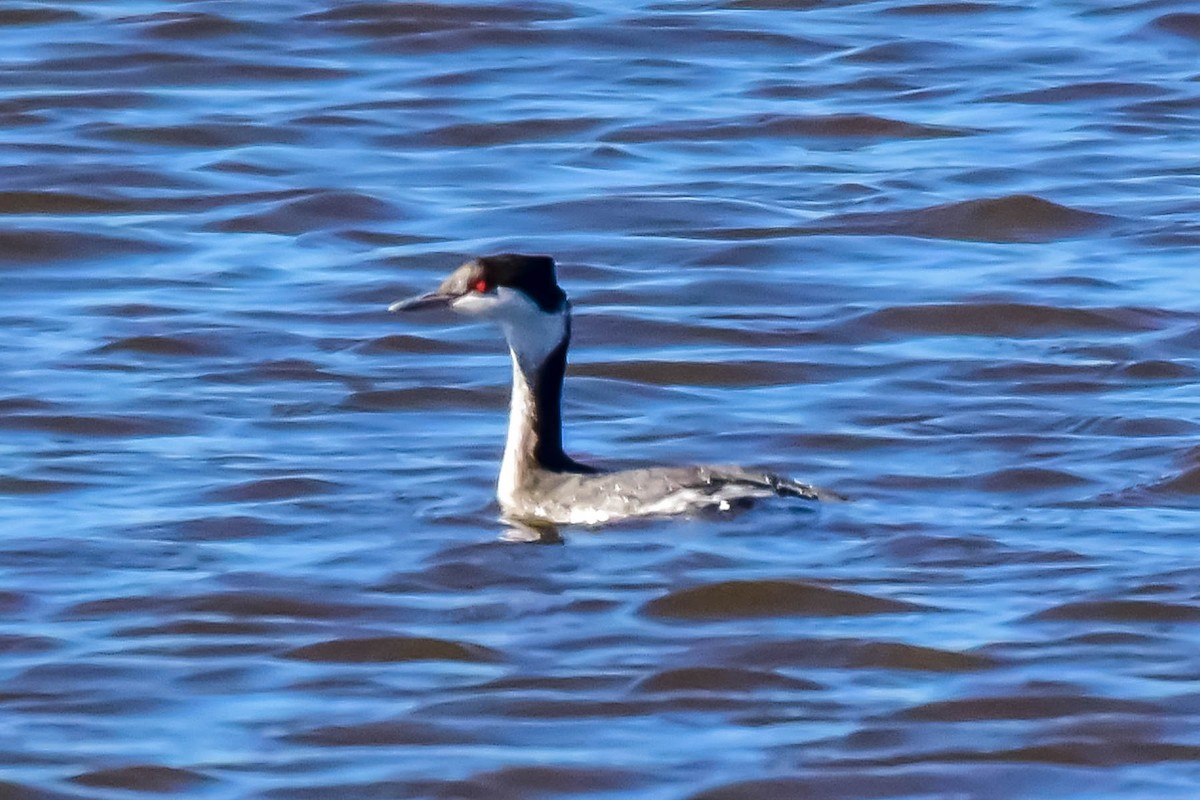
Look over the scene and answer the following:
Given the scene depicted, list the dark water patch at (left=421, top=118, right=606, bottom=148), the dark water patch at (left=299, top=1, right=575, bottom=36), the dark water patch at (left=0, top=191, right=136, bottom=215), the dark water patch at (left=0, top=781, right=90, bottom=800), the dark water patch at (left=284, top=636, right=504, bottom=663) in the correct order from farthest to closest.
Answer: the dark water patch at (left=299, top=1, right=575, bottom=36), the dark water patch at (left=421, top=118, right=606, bottom=148), the dark water patch at (left=0, top=191, right=136, bottom=215), the dark water patch at (left=284, top=636, right=504, bottom=663), the dark water patch at (left=0, top=781, right=90, bottom=800)

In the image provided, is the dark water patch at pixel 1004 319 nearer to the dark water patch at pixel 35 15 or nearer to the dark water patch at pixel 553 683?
the dark water patch at pixel 553 683

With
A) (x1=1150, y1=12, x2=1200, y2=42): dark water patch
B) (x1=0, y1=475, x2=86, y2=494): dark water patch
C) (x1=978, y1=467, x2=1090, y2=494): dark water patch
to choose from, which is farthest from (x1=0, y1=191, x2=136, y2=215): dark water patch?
(x1=1150, y1=12, x2=1200, y2=42): dark water patch

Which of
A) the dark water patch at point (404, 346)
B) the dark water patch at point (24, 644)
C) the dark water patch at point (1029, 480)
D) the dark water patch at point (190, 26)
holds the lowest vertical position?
the dark water patch at point (404, 346)

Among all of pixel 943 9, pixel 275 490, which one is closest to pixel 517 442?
pixel 275 490

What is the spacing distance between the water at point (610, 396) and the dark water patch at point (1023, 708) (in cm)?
2

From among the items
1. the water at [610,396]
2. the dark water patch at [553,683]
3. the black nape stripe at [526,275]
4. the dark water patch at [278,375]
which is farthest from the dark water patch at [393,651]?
the dark water patch at [278,375]

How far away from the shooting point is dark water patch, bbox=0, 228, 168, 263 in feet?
48.5

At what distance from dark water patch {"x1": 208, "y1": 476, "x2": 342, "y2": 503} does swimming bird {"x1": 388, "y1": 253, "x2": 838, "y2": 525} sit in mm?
652

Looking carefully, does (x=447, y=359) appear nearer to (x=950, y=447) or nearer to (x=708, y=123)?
(x=950, y=447)

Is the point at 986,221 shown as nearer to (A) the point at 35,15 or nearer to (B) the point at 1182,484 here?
(B) the point at 1182,484

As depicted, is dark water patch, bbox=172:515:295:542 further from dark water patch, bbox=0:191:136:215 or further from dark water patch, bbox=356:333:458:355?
dark water patch, bbox=0:191:136:215

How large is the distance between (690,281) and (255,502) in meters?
4.20

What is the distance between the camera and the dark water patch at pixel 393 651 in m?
8.67

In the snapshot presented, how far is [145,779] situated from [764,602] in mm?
2326
